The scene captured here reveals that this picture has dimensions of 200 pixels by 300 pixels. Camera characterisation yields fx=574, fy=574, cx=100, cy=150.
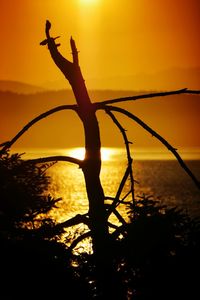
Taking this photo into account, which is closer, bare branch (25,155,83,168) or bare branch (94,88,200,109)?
bare branch (94,88,200,109)

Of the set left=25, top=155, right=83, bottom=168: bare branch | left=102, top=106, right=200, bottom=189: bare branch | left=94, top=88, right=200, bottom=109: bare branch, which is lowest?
left=25, top=155, right=83, bottom=168: bare branch

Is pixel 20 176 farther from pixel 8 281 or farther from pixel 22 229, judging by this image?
pixel 8 281

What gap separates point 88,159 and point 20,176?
0.78m

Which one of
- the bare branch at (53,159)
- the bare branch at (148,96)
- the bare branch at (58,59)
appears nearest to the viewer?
the bare branch at (148,96)

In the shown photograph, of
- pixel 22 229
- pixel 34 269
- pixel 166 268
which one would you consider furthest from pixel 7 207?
pixel 166 268

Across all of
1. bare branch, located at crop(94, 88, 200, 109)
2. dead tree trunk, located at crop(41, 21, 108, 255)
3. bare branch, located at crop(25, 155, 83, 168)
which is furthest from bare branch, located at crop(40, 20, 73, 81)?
bare branch, located at crop(25, 155, 83, 168)

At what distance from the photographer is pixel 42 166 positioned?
6.43m

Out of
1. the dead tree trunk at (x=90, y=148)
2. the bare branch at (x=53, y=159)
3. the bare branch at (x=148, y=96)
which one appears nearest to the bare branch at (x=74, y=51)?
the dead tree trunk at (x=90, y=148)

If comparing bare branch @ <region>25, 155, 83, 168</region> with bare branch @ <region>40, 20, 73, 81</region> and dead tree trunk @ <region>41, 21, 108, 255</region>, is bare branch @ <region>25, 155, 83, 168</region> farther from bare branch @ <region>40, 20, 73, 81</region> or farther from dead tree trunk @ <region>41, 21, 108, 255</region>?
bare branch @ <region>40, 20, 73, 81</region>

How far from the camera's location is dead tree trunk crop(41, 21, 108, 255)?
20.4 feet

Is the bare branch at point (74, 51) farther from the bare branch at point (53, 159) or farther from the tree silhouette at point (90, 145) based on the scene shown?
the bare branch at point (53, 159)

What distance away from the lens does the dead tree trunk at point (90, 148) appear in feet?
20.4

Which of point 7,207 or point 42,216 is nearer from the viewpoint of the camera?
point 7,207

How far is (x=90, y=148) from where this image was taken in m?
6.34
